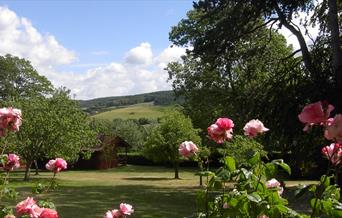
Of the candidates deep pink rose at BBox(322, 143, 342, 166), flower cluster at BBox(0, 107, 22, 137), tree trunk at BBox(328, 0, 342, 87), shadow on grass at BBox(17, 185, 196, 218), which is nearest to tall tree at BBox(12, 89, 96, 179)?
shadow on grass at BBox(17, 185, 196, 218)

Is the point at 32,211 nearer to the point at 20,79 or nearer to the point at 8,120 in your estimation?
the point at 8,120

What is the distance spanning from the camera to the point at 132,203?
63.5 feet

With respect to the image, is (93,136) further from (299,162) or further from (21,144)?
(299,162)

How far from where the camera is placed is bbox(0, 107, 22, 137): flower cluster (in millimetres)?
3154

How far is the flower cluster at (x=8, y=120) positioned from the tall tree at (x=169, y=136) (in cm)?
3027

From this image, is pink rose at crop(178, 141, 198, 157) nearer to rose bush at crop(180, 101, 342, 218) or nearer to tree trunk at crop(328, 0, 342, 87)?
rose bush at crop(180, 101, 342, 218)

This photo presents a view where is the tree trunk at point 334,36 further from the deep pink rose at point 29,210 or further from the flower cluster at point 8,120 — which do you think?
the deep pink rose at point 29,210

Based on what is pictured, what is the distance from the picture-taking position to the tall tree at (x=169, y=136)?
3412 centimetres

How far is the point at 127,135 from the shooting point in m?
69.6

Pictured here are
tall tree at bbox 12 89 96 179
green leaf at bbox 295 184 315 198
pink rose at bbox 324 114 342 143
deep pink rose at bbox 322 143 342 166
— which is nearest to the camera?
pink rose at bbox 324 114 342 143

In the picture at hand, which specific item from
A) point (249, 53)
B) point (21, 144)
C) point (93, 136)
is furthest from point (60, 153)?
point (249, 53)

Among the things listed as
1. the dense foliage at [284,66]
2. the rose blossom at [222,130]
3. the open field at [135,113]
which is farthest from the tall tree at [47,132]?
the open field at [135,113]

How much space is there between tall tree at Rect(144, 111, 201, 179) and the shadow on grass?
8463 millimetres

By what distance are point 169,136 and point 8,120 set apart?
103 ft
